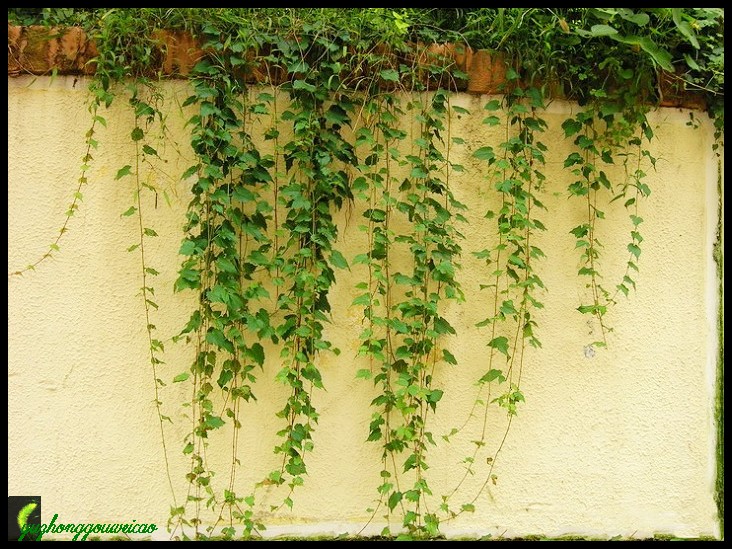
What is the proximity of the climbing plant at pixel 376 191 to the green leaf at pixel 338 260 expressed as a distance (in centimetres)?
1

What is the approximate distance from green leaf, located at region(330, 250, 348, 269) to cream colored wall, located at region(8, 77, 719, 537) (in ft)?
0.50

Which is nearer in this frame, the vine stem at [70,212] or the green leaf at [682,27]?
the green leaf at [682,27]

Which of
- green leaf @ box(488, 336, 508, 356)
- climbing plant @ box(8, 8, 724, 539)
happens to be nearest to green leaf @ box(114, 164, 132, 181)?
climbing plant @ box(8, 8, 724, 539)

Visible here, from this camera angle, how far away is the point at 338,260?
7.33 feet

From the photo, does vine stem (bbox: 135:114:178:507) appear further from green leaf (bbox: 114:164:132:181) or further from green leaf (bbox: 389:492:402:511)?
green leaf (bbox: 389:492:402:511)

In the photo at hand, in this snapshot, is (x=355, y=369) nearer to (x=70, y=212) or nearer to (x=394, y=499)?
(x=394, y=499)

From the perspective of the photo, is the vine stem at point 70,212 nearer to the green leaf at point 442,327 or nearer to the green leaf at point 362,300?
the green leaf at point 362,300

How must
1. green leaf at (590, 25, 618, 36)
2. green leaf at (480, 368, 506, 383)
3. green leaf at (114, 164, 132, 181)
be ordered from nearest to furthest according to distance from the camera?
green leaf at (590, 25, 618, 36) < green leaf at (114, 164, 132, 181) < green leaf at (480, 368, 506, 383)

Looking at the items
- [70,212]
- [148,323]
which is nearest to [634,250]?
[148,323]

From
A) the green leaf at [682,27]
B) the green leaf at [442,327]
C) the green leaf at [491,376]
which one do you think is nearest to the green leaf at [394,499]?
the green leaf at [491,376]

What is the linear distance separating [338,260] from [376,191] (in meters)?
0.37

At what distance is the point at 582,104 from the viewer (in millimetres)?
2377

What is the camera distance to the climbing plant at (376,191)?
2205 mm

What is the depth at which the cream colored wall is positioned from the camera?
2330mm
